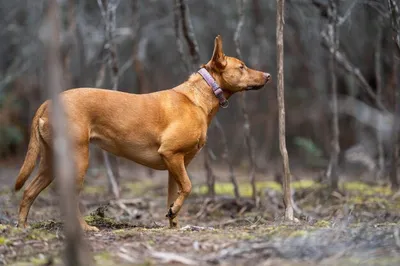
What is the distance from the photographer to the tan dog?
7461mm

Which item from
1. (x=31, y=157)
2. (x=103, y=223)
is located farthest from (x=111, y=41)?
(x=31, y=157)

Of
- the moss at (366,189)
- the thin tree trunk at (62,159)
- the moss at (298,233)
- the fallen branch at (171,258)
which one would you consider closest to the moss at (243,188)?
the moss at (366,189)

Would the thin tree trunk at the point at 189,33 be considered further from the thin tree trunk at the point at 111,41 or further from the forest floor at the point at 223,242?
the forest floor at the point at 223,242

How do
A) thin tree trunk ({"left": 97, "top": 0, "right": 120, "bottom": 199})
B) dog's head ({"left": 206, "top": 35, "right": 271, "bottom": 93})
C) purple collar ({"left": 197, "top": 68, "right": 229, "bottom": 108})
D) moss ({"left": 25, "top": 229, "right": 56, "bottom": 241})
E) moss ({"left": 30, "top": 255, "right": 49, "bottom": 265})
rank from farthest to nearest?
thin tree trunk ({"left": 97, "top": 0, "right": 120, "bottom": 199}), dog's head ({"left": 206, "top": 35, "right": 271, "bottom": 93}), purple collar ({"left": 197, "top": 68, "right": 229, "bottom": 108}), moss ({"left": 25, "top": 229, "right": 56, "bottom": 241}), moss ({"left": 30, "top": 255, "right": 49, "bottom": 265})

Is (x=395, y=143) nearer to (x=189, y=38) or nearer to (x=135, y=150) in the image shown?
(x=189, y=38)

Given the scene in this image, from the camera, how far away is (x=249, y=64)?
21.1 metres

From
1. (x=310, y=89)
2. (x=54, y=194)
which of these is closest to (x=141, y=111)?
(x=54, y=194)

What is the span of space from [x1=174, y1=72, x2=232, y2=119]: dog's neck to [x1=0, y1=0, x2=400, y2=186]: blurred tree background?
5.94m

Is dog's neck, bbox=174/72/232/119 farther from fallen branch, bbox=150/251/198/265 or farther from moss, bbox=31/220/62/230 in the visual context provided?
fallen branch, bbox=150/251/198/265

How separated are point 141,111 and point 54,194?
5887mm

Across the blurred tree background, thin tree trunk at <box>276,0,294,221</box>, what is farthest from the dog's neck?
the blurred tree background

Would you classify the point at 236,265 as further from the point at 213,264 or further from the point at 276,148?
the point at 276,148

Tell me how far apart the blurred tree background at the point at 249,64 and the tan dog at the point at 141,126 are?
6.07m

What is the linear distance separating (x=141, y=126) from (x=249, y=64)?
534 inches
